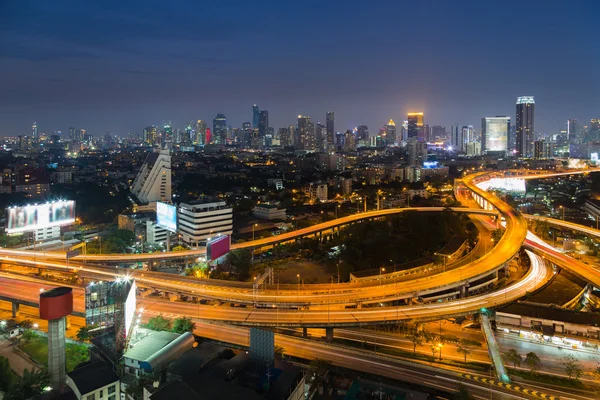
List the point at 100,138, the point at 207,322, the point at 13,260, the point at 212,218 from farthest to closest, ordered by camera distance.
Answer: the point at 100,138 → the point at 212,218 → the point at 13,260 → the point at 207,322

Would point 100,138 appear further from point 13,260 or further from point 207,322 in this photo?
point 207,322

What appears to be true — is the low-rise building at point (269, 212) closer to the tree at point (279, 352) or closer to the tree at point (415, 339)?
the tree at point (415, 339)

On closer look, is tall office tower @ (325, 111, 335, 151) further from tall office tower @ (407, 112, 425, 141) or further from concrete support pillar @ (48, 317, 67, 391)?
concrete support pillar @ (48, 317, 67, 391)

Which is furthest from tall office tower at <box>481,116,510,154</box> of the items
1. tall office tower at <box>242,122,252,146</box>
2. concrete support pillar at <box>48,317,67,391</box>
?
concrete support pillar at <box>48,317,67,391</box>

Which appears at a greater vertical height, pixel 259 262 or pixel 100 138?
pixel 100 138

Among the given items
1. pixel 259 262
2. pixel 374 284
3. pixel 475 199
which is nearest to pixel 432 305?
pixel 374 284

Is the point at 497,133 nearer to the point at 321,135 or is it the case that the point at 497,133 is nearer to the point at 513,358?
the point at 321,135
